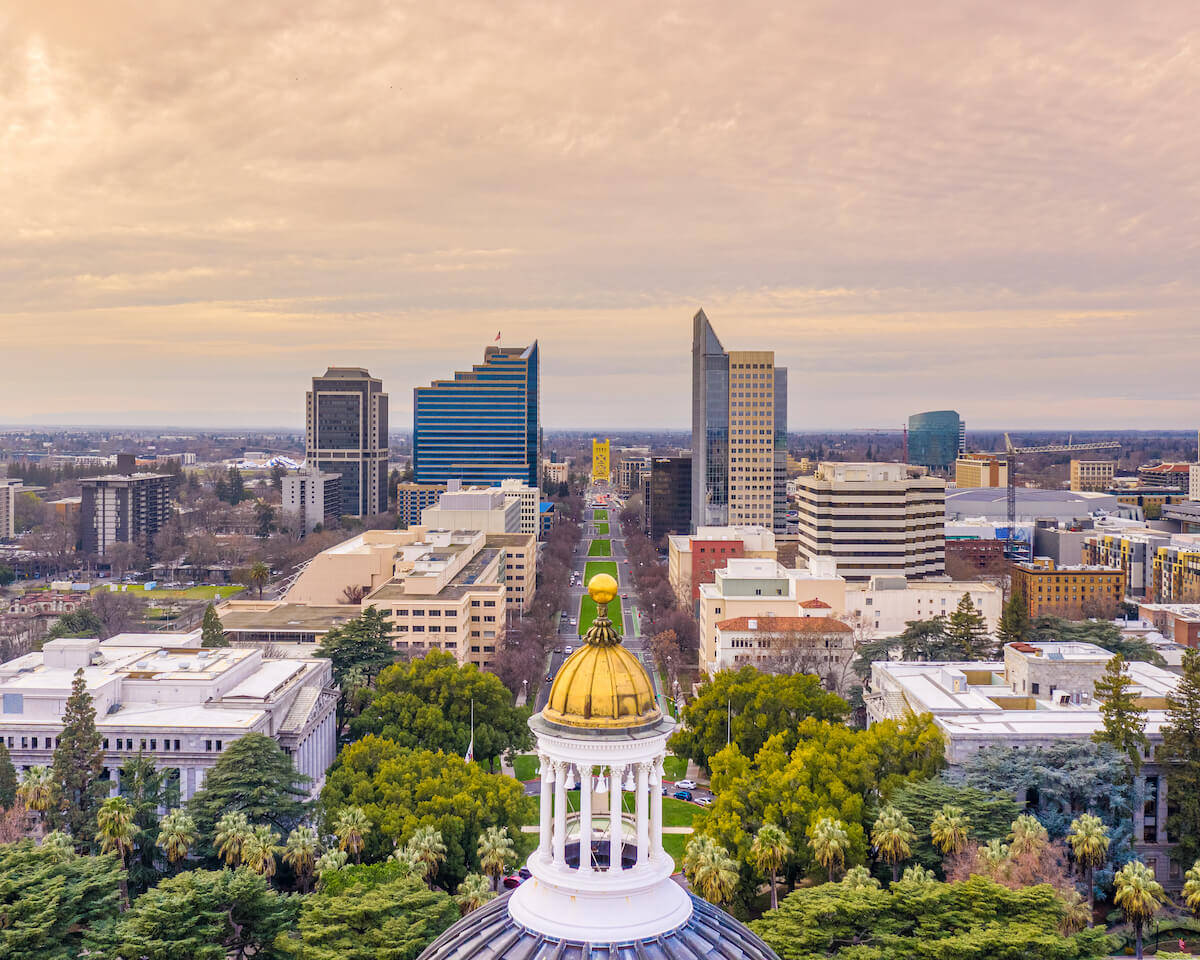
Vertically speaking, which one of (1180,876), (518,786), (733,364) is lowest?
(1180,876)

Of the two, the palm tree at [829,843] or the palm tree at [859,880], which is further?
the palm tree at [829,843]

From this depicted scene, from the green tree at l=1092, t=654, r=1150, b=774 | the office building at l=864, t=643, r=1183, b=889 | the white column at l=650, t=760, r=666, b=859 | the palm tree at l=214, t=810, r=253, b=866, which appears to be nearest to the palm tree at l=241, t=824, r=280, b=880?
the palm tree at l=214, t=810, r=253, b=866

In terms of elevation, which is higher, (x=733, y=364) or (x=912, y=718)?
(x=733, y=364)

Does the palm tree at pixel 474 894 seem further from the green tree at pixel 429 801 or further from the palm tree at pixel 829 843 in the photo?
the palm tree at pixel 829 843

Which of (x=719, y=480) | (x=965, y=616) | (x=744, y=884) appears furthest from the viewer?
(x=719, y=480)

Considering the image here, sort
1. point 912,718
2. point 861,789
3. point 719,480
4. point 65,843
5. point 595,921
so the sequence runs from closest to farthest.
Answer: point 595,921, point 65,843, point 861,789, point 912,718, point 719,480

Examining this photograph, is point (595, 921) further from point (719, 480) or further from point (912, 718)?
point (719, 480)

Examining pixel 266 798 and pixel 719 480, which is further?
pixel 719 480

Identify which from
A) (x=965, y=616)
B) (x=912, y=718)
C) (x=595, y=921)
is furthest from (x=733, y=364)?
(x=595, y=921)

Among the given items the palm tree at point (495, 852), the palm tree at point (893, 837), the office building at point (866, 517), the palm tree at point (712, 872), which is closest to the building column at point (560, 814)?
the palm tree at point (712, 872)
